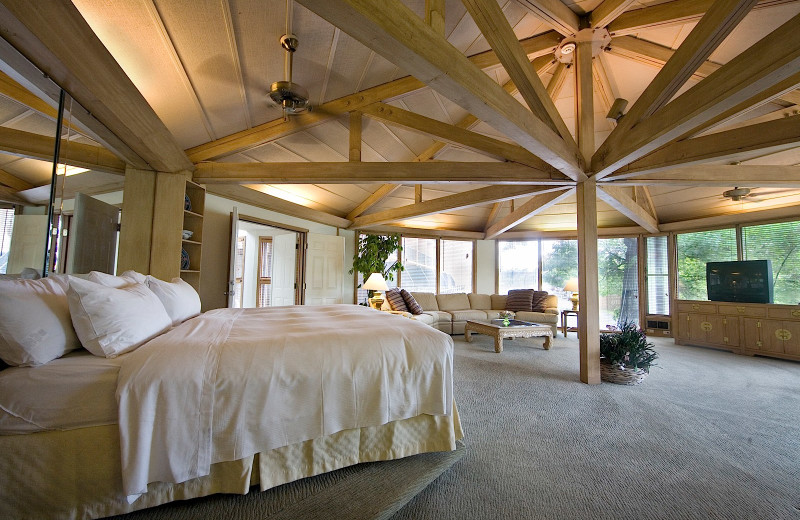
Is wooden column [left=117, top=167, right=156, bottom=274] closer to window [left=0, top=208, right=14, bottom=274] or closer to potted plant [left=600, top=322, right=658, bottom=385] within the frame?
window [left=0, top=208, right=14, bottom=274]

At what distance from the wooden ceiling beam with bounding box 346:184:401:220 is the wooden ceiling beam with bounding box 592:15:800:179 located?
3.95 metres

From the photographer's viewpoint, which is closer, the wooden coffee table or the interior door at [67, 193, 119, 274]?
the interior door at [67, 193, 119, 274]

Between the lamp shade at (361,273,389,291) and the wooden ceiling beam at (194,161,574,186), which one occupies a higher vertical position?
the wooden ceiling beam at (194,161,574,186)

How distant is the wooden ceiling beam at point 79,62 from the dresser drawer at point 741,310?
25.9 ft

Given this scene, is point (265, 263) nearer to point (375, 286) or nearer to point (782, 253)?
point (375, 286)

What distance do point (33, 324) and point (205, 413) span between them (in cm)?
79

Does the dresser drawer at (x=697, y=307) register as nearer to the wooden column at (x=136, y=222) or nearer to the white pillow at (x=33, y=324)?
the white pillow at (x=33, y=324)

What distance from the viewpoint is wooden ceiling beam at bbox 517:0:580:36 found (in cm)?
272

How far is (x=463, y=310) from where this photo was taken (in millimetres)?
6801

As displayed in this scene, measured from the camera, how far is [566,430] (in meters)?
2.31

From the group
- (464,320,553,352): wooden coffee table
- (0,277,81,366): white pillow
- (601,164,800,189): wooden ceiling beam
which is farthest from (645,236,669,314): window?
(0,277,81,366): white pillow

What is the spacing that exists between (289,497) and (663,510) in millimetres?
1780

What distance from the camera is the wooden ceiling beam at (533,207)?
4453 millimetres

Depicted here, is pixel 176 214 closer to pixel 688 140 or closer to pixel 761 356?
pixel 688 140
